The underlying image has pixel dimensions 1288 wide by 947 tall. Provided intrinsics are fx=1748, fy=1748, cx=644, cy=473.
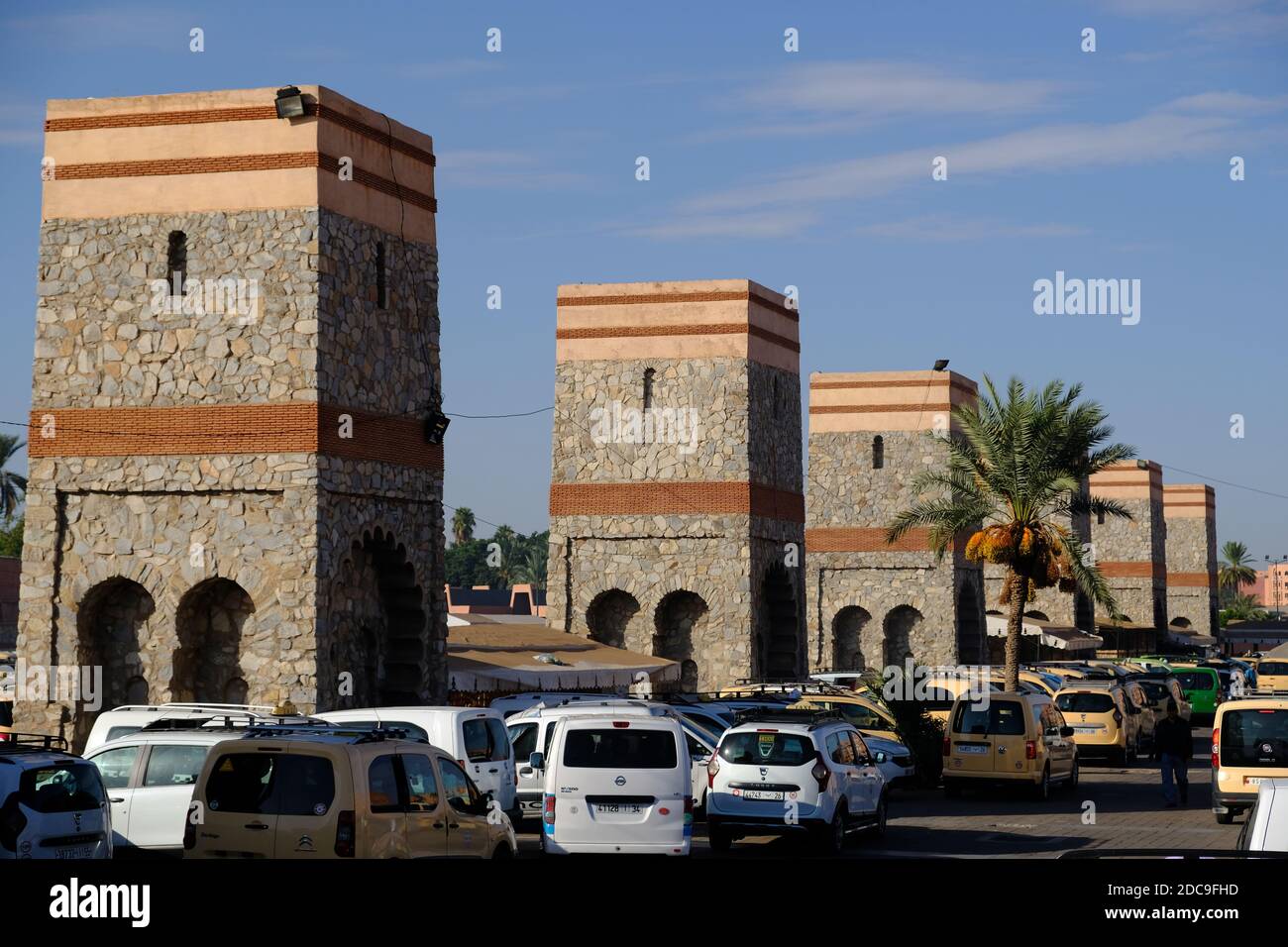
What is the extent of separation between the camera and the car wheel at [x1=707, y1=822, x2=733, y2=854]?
21.7m

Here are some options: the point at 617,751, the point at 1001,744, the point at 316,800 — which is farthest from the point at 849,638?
the point at 316,800

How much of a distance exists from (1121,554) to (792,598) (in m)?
53.8

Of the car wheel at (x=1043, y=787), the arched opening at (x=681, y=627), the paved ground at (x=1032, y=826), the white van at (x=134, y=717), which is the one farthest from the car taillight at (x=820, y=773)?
the arched opening at (x=681, y=627)

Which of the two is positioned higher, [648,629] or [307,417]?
[307,417]

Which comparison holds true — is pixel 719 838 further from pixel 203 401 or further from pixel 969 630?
pixel 969 630

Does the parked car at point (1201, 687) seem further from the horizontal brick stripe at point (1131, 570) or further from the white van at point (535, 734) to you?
the horizontal brick stripe at point (1131, 570)

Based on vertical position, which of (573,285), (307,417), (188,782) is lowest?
(188,782)

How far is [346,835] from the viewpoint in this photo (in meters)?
14.2

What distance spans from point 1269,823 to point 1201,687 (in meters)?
42.2

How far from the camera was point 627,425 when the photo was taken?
45562mm

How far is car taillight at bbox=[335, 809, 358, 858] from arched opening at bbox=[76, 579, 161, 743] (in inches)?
607

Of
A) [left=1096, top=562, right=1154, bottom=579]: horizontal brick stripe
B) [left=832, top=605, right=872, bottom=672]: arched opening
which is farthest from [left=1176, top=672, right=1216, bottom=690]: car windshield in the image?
[left=1096, top=562, right=1154, bottom=579]: horizontal brick stripe
